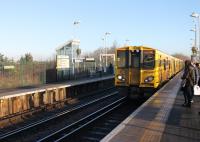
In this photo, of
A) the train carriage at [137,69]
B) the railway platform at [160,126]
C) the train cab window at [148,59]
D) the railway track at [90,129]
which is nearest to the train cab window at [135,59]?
the train carriage at [137,69]

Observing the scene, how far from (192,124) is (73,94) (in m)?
16.5

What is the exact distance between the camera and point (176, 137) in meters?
8.46

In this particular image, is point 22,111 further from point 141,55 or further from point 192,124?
point 192,124

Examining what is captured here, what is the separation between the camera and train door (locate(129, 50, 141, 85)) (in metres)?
18.7

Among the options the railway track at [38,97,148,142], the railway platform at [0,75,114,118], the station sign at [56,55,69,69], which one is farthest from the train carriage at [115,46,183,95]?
the station sign at [56,55,69,69]

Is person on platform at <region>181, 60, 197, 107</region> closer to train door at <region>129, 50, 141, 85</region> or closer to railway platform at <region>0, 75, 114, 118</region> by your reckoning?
train door at <region>129, 50, 141, 85</region>

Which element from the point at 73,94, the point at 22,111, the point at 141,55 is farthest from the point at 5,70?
the point at 141,55

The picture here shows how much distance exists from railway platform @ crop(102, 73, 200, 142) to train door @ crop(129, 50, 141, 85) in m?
4.79

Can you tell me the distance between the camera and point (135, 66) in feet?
61.5

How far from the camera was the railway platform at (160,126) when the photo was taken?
8.42 metres

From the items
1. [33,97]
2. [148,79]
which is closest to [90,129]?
[148,79]

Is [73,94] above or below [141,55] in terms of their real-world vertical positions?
below

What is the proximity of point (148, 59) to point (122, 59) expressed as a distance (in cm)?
141

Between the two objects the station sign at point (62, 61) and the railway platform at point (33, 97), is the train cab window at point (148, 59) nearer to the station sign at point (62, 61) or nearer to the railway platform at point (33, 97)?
the railway platform at point (33, 97)
